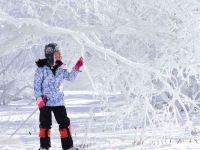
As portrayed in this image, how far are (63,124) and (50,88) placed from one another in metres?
0.57

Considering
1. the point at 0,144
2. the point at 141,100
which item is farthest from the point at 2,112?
the point at 141,100

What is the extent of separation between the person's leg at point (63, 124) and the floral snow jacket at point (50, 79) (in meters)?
0.12

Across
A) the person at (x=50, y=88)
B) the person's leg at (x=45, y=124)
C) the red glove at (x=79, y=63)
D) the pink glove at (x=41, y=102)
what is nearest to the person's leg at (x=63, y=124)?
the person at (x=50, y=88)

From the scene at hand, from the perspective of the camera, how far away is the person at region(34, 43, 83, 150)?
751cm

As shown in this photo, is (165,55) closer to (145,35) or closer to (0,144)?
(145,35)

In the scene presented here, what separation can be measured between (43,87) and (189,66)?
2433 mm

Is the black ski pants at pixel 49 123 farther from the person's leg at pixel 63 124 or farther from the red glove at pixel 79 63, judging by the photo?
the red glove at pixel 79 63

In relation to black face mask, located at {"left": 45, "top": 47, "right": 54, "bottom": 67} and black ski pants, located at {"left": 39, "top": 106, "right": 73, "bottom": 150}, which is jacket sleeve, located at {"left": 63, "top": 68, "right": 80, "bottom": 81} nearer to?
black face mask, located at {"left": 45, "top": 47, "right": 54, "bottom": 67}

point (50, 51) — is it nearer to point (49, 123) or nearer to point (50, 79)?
point (50, 79)

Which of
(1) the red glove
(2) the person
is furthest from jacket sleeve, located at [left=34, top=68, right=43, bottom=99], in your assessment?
(1) the red glove

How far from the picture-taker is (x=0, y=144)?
32.5 feet

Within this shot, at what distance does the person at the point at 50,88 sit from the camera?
751cm

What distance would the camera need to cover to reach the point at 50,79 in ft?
24.8

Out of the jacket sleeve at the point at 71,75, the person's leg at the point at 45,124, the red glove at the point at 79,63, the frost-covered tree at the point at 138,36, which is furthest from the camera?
the frost-covered tree at the point at 138,36
